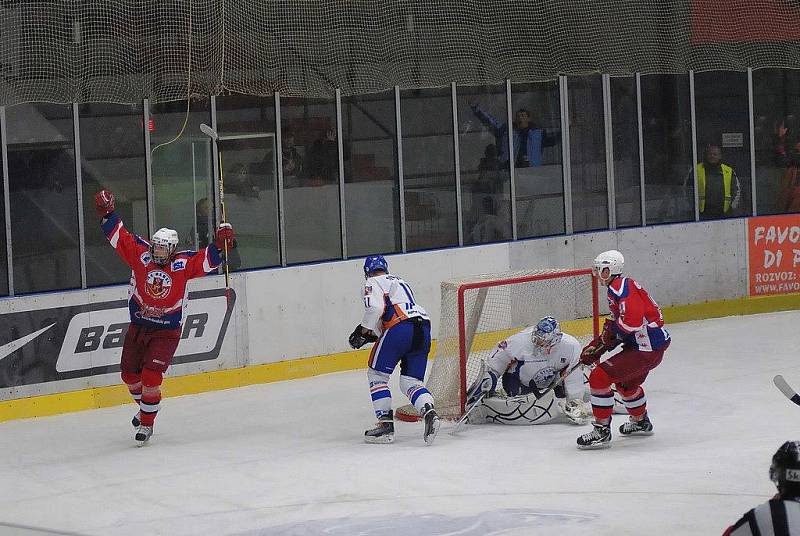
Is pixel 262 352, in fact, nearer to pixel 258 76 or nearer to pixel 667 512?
pixel 258 76

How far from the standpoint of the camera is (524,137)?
14.0 metres

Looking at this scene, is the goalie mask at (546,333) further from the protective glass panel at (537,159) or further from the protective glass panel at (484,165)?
the protective glass panel at (537,159)

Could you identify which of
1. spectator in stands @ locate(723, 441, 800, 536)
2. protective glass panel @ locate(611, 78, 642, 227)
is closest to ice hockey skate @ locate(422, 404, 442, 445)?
spectator in stands @ locate(723, 441, 800, 536)

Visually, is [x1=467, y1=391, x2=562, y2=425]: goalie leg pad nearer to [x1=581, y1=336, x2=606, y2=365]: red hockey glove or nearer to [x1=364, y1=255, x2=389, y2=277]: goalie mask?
[x1=581, y1=336, x2=606, y2=365]: red hockey glove

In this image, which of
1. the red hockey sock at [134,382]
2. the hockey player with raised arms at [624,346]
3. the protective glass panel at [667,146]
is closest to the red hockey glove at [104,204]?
the red hockey sock at [134,382]

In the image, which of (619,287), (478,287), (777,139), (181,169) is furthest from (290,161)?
(777,139)

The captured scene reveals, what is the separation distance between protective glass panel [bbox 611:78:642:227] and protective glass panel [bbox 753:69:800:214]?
5.04ft

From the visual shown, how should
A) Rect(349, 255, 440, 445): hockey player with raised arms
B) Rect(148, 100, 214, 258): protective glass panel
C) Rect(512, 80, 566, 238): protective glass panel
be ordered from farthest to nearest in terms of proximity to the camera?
Rect(512, 80, 566, 238): protective glass panel < Rect(148, 100, 214, 258): protective glass panel < Rect(349, 255, 440, 445): hockey player with raised arms

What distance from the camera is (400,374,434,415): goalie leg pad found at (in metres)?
9.21

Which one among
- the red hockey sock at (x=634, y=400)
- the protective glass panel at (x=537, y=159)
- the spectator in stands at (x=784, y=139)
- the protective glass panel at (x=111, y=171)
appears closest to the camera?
the red hockey sock at (x=634, y=400)

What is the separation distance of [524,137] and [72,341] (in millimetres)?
5207

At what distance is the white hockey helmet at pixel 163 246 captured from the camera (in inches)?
373

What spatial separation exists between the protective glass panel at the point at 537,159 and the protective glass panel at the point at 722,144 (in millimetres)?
1762

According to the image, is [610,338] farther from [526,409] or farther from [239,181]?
[239,181]
